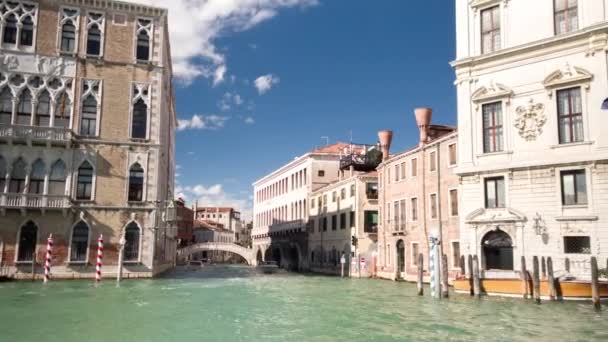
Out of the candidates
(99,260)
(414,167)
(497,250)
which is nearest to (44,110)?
(99,260)

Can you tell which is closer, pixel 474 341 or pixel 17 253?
pixel 474 341

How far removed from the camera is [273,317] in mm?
13336

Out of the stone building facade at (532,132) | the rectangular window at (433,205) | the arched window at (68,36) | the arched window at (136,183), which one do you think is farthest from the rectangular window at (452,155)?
the arched window at (68,36)

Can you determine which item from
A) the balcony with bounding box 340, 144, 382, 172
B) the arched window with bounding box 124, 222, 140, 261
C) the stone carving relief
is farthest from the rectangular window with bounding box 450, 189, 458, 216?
the balcony with bounding box 340, 144, 382, 172

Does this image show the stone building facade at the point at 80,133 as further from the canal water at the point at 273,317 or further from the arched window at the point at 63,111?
the canal water at the point at 273,317

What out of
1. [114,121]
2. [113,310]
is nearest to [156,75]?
[114,121]

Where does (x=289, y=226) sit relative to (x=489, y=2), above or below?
below

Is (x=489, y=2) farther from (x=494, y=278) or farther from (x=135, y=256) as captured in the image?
(x=135, y=256)

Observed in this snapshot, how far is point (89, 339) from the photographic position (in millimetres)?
9961

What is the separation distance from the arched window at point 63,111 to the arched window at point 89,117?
0.56 m

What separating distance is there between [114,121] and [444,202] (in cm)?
1459

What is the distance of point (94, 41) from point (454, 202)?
16.9m

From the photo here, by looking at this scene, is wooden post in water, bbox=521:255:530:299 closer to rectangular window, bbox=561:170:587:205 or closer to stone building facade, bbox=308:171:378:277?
rectangular window, bbox=561:170:587:205

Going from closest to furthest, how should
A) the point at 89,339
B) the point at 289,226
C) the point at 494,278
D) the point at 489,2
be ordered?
the point at 89,339, the point at 494,278, the point at 489,2, the point at 289,226
